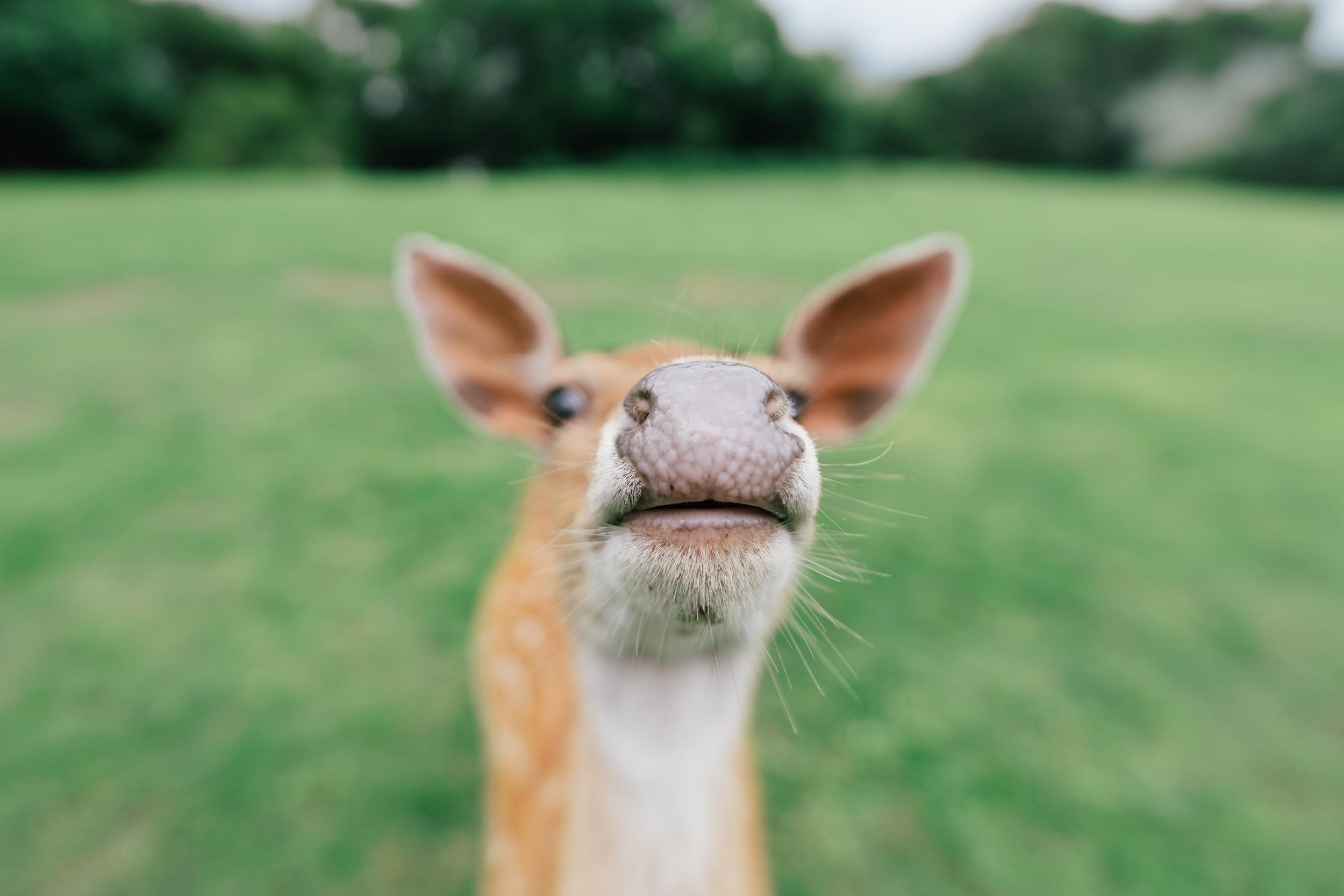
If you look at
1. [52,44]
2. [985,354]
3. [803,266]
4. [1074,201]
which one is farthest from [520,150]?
[985,354]

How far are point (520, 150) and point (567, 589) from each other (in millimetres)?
30216

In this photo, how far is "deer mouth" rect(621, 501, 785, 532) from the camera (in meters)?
1.09

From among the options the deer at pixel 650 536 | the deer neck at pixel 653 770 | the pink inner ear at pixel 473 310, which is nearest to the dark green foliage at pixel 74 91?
A: the pink inner ear at pixel 473 310

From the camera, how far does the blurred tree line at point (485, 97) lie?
24.2 meters

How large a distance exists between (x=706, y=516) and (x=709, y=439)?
13 centimetres

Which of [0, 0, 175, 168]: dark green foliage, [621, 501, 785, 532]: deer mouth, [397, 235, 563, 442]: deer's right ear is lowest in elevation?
[0, 0, 175, 168]: dark green foliage

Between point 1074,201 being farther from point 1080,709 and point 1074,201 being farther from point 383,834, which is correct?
point 383,834

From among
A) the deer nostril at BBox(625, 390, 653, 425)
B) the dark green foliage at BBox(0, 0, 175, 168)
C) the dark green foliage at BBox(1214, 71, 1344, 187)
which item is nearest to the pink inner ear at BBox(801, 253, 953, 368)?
the deer nostril at BBox(625, 390, 653, 425)

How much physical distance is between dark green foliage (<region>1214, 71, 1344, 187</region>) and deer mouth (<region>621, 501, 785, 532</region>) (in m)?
35.7

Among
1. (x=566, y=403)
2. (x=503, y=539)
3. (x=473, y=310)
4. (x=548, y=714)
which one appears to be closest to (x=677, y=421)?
(x=566, y=403)

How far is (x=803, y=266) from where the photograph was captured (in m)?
10.5

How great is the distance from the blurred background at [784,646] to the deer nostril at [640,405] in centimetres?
36

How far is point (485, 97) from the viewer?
28844 mm

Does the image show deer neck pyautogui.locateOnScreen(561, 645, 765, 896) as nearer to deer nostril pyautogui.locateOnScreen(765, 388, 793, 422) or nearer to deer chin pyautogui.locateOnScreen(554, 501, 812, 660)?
deer chin pyautogui.locateOnScreen(554, 501, 812, 660)
